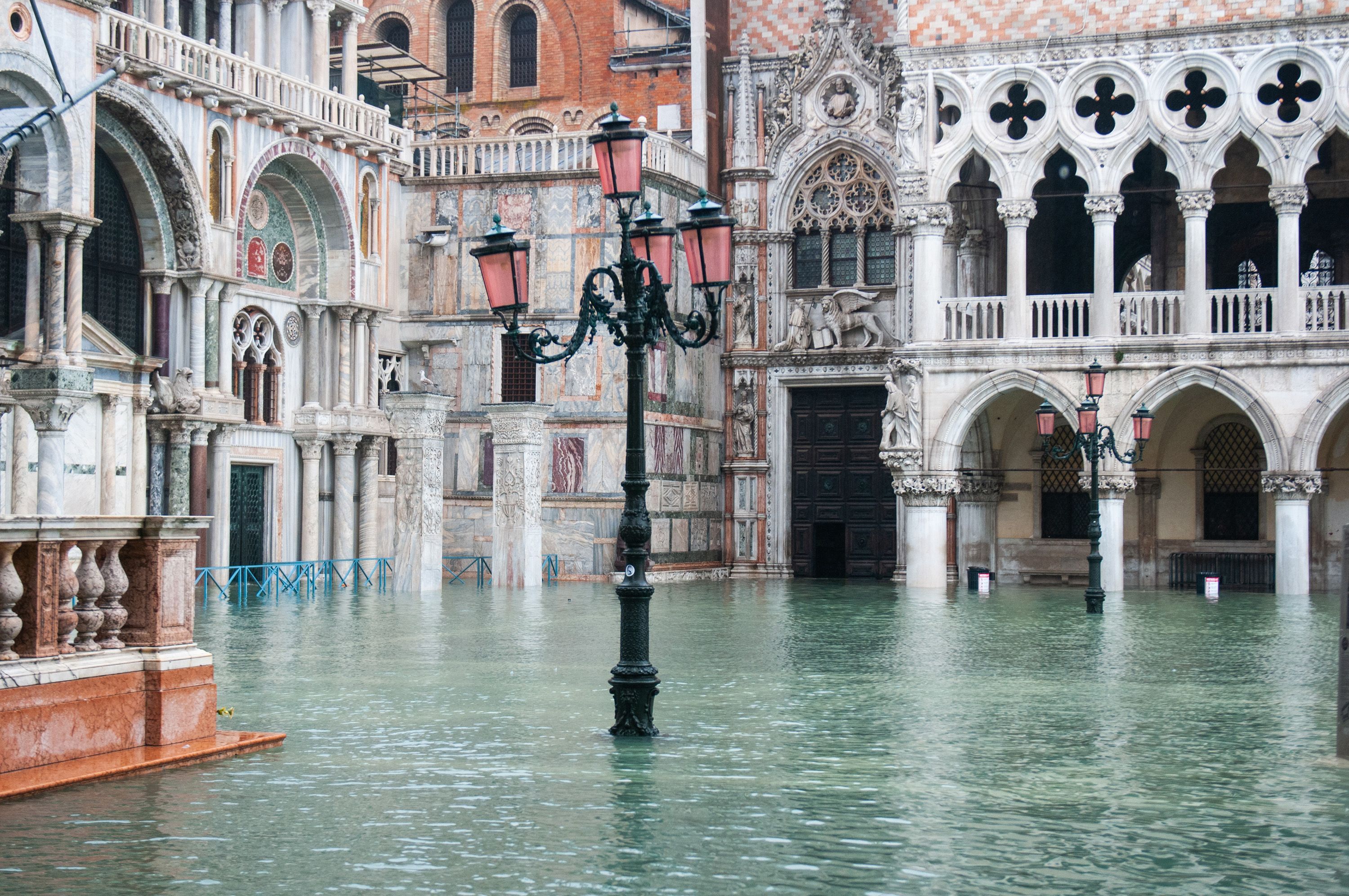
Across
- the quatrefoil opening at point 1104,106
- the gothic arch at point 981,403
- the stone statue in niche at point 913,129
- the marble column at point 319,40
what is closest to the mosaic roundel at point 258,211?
the marble column at point 319,40

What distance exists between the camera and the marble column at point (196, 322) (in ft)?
87.9

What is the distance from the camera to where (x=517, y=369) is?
106ft

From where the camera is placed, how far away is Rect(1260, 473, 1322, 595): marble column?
29.0 m

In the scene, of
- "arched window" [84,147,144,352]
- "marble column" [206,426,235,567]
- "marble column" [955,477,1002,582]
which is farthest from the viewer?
"marble column" [955,477,1002,582]

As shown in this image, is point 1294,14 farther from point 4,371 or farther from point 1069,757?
point 1069,757

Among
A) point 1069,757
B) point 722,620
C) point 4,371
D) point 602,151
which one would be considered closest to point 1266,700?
point 1069,757

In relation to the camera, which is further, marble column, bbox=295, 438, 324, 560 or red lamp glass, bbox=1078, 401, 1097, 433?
marble column, bbox=295, 438, 324, 560

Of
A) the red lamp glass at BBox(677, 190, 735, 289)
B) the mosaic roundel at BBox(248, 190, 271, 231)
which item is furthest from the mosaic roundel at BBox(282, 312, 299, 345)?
the red lamp glass at BBox(677, 190, 735, 289)

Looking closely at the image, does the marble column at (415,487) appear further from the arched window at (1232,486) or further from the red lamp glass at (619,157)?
the red lamp glass at (619,157)

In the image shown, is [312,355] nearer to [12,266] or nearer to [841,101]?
[12,266]

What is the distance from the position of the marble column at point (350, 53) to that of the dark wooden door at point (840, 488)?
430 inches

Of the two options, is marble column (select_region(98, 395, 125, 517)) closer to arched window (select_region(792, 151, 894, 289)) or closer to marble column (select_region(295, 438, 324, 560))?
marble column (select_region(295, 438, 324, 560))

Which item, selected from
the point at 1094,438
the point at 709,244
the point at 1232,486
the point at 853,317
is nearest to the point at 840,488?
the point at 853,317

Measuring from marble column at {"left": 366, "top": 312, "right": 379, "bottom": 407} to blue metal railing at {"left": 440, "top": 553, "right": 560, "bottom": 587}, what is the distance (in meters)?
3.14
